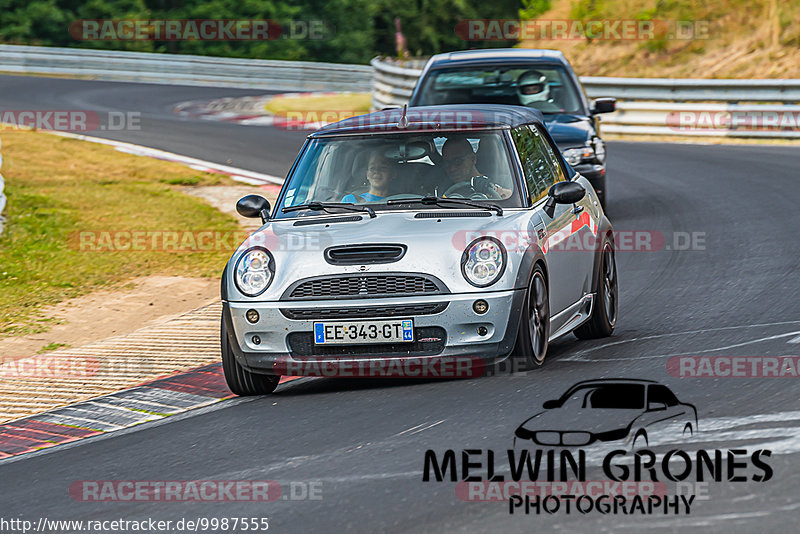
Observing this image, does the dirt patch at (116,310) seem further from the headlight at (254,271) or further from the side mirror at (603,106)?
the side mirror at (603,106)

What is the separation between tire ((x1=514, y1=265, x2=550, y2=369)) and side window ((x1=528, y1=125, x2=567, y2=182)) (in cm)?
143

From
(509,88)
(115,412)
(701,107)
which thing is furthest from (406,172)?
(701,107)

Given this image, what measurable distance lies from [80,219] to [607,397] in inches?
406

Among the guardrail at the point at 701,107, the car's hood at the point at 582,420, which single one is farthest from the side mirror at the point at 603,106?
the guardrail at the point at 701,107

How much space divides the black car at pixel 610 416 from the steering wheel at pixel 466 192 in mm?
1510

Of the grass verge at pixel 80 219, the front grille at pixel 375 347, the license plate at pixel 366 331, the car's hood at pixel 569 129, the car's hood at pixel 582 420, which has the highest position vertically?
the car's hood at pixel 569 129

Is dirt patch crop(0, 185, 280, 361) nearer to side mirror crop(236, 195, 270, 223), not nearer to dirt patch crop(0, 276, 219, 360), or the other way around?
dirt patch crop(0, 276, 219, 360)

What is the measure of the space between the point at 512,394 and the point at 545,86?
788 centimetres

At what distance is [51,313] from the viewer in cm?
1128

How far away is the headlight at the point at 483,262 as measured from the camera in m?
7.15

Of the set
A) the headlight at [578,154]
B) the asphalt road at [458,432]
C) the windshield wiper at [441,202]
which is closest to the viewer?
the asphalt road at [458,432]

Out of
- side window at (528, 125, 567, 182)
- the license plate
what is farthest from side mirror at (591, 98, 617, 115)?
the license plate

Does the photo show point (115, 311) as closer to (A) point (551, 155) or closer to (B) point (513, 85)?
(A) point (551, 155)

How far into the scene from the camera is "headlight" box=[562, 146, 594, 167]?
1301cm
